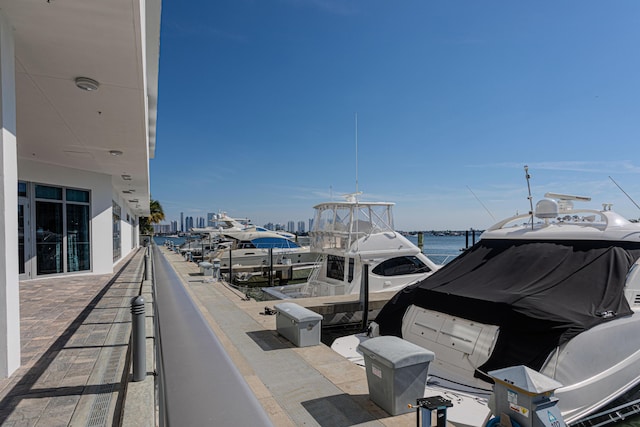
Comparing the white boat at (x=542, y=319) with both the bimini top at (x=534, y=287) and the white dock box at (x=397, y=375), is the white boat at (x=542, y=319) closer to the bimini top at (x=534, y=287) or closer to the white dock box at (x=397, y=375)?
the bimini top at (x=534, y=287)

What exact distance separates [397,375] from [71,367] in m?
3.61

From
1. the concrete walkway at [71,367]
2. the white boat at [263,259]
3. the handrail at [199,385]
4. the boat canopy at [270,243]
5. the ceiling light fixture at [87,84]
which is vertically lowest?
the white boat at [263,259]

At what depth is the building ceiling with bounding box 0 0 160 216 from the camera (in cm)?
381

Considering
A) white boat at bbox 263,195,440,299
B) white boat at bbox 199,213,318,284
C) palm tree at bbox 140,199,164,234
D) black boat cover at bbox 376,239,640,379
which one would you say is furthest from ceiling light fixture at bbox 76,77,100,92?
palm tree at bbox 140,199,164,234

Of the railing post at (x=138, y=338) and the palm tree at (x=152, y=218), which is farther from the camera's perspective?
the palm tree at (x=152, y=218)

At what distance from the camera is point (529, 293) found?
5316 mm

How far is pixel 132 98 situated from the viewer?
6.09 metres

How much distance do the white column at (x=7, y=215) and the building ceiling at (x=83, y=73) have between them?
47 centimetres

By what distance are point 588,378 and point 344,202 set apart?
8995 millimetres

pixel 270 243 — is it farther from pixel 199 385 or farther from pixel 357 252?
pixel 199 385

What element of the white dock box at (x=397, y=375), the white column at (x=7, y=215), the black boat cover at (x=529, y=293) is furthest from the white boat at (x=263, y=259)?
the white dock box at (x=397, y=375)

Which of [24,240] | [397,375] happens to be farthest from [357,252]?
[24,240]

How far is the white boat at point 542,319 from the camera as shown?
439 centimetres

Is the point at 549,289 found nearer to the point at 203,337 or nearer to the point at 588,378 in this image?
the point at 588,378
